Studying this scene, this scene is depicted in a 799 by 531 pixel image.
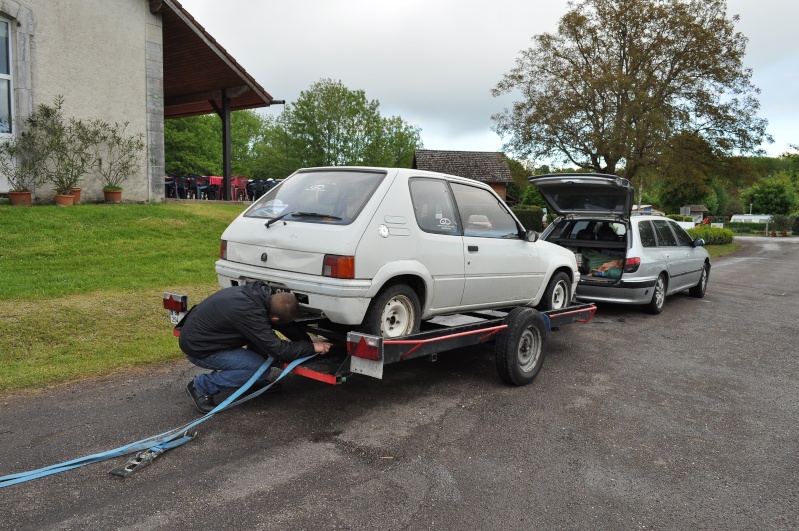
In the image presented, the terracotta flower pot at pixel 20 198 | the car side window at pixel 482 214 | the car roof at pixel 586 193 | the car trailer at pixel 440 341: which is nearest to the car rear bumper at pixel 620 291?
the car roof at pixel 586 193

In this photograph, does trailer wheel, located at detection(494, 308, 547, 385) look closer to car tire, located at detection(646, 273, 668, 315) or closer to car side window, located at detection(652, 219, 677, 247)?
car tire, located at detection(646, 273, 668, 315)

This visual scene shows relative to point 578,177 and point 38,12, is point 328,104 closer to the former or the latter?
point 38,12

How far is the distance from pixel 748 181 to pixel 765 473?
27.3 metres

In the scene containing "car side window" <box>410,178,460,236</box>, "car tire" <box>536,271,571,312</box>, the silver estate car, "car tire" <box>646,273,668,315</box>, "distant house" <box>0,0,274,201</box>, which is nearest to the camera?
"car side window" <box>410,178,460,236</box>

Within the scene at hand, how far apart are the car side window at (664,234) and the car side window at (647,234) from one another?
0.68ft

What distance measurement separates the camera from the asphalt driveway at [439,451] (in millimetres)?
3127

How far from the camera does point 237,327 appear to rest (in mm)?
4309

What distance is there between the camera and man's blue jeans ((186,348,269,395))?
443cm

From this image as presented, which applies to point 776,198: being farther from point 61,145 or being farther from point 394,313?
point 394,313

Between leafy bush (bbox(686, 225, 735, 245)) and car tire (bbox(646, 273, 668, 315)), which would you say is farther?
leafy bush (bbox(686, 225, 735, 245))

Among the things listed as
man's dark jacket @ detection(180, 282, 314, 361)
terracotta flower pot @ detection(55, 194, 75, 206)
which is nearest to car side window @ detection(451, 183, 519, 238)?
man's dark jacket @ detection(180, 282, 314, 361)

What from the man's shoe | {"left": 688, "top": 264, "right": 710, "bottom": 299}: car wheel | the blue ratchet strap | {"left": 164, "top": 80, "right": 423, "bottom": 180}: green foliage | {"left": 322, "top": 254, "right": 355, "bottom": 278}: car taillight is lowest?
the blue ratchet strap

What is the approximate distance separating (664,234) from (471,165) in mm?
33221

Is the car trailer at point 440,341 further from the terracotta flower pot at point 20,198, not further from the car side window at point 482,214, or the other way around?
the terracotta flower pot at point 20,198
